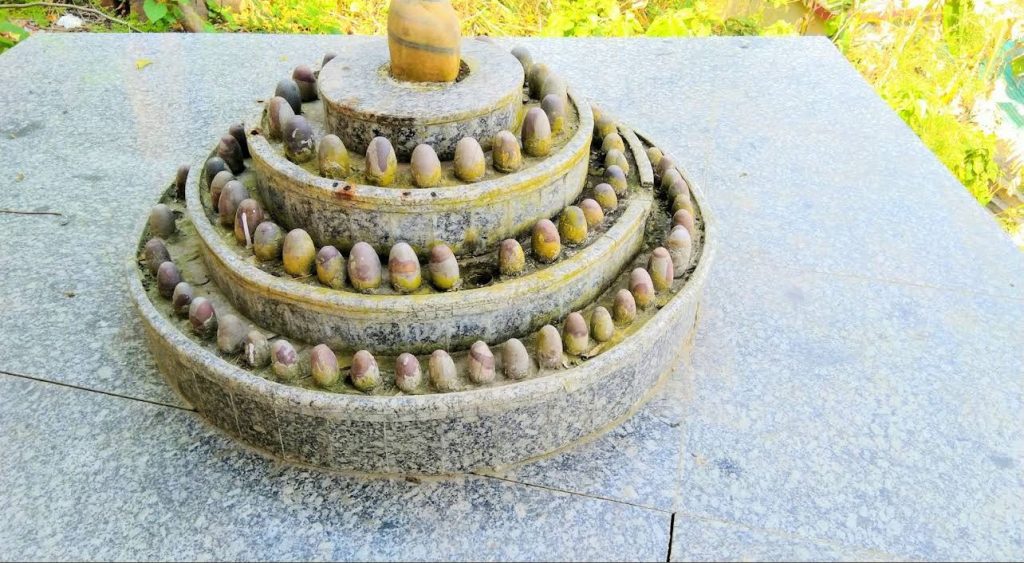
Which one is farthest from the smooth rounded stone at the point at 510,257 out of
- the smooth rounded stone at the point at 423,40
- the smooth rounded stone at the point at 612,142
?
the smooth rounded stone at the point at 612,142

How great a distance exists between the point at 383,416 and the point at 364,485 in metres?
0.33

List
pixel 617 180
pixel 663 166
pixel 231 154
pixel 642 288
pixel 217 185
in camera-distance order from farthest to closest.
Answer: pixel 663 166, pixel 231 154, pixel 617 180, pixel 217 185, pixel 642 288

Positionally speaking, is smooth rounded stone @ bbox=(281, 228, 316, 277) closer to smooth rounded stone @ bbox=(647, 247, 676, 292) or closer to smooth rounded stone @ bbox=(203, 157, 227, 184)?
smooth rounded stone @ bbox=(203, 157, 227, 184)

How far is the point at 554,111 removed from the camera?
333 cm

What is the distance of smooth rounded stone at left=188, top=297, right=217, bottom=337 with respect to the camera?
288cm

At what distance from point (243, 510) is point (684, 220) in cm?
219

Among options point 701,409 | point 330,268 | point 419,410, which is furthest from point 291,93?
point 701,409

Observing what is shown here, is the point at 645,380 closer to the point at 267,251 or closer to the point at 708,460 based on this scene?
the point at 708,460

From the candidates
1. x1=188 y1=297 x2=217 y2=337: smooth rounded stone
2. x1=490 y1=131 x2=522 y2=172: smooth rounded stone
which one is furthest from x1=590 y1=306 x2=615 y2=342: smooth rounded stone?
x1=188 y1=297 x2=217 y2=337: smooth rounded stone

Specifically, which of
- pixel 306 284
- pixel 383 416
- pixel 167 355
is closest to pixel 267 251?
pixel 306 284

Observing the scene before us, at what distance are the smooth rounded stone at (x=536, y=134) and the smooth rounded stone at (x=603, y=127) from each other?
2.40 feet

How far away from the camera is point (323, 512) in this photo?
2654 mm

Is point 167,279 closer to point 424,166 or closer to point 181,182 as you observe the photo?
point 181,182

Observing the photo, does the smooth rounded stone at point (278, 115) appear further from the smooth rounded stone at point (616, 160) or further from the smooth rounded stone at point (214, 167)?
the smooth rounded stone at point (616, 160)
